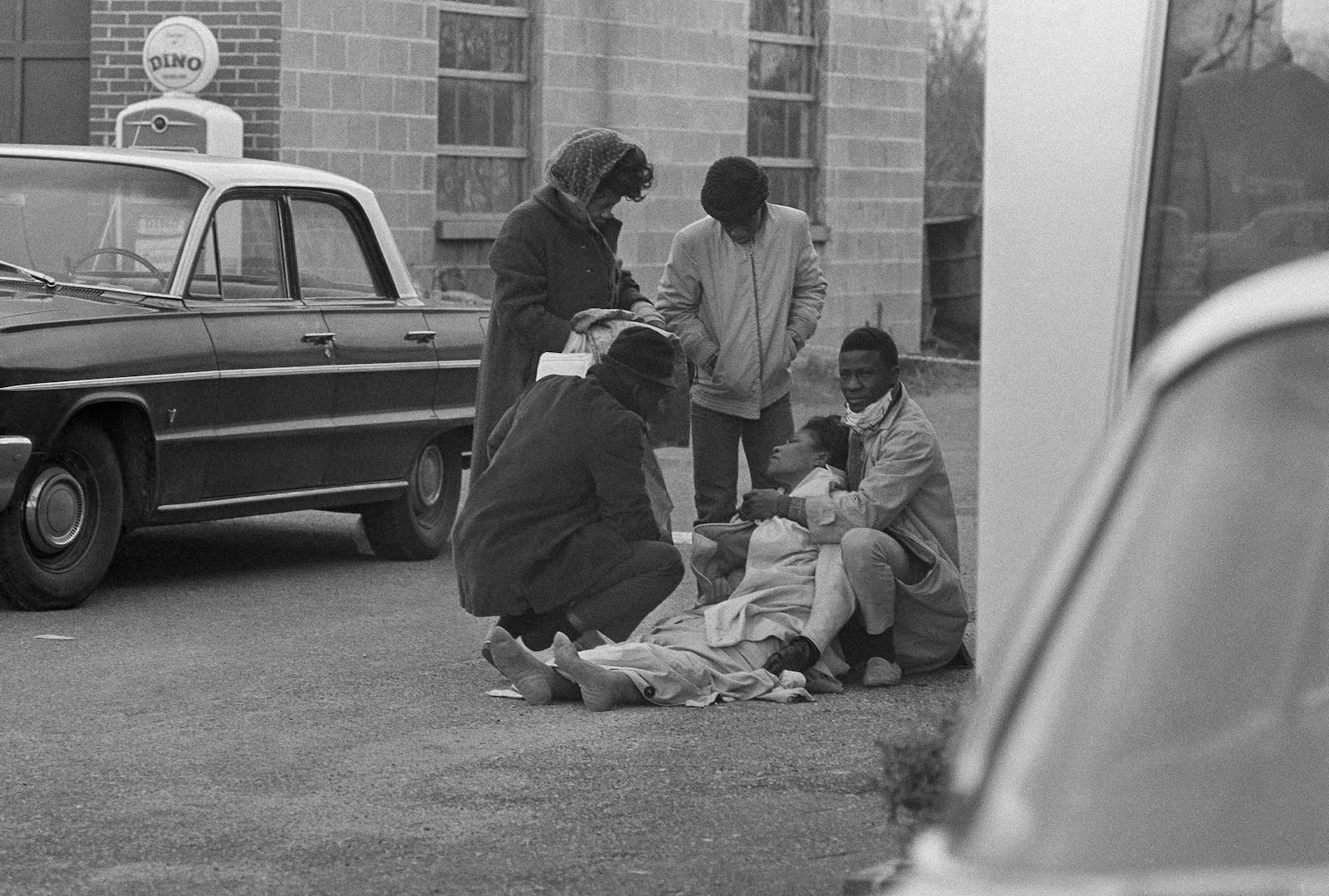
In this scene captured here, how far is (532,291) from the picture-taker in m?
7.54

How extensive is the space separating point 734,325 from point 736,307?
6 centimetres

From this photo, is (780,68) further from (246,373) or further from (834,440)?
(834,440)

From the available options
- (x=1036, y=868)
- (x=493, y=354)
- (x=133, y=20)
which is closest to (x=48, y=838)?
(x=493, y=354)

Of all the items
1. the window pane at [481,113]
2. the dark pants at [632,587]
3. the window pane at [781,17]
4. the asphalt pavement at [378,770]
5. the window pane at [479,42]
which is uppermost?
the window pane at [781,17]

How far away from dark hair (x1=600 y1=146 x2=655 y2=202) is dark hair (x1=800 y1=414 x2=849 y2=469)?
0.99 meters

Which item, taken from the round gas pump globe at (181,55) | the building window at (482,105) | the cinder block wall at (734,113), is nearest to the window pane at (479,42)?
the building window at (482,105)

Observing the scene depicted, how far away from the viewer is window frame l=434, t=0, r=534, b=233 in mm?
16844

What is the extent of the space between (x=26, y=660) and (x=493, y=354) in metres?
1.82

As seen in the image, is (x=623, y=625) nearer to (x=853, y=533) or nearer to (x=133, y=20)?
(x=853, y=533)

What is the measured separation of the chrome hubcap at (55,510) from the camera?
8031 mm

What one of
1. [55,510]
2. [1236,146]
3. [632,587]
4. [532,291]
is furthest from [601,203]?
[1236,146]

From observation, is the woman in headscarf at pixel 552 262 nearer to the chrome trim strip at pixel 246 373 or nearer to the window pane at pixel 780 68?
the chrome trim strip at pixel 246 373

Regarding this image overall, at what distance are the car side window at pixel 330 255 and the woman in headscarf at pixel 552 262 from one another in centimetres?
203

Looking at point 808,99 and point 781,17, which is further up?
point 781,17
